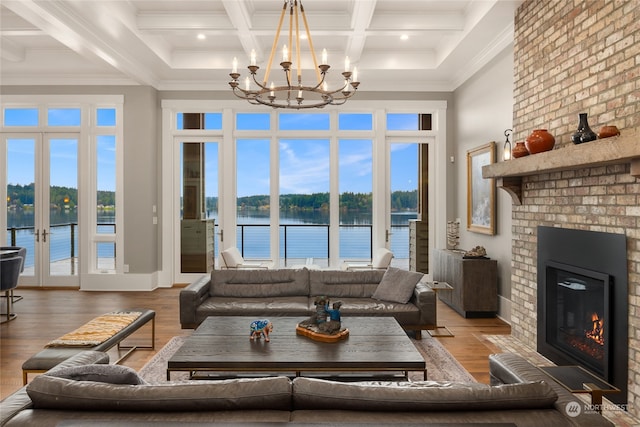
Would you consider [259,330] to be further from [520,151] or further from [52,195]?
[52,195]

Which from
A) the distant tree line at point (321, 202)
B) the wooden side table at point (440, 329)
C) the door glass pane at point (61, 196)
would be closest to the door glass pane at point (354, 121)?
the distant tree line at point (321, 202)

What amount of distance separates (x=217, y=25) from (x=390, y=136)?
331 centimetres

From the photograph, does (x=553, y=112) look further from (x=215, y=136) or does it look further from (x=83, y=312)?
(x=83, y=312)

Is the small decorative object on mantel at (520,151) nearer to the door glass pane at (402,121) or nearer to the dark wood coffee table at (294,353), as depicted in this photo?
the dark wood coffee table at (294,353)

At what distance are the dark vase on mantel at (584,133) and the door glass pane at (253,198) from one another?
5021 millimetres

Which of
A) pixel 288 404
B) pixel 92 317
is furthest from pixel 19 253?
pixel 288 404

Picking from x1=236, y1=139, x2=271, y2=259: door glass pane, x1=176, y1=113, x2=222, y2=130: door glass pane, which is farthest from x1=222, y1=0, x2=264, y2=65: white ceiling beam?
x1=236, y1=139, x2=271, y2=259: door glass pane

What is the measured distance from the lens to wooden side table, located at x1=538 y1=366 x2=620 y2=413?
7.23 ft

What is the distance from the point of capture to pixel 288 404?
62.9 inches

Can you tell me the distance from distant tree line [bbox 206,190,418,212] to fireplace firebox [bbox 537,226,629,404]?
3496 millimetres

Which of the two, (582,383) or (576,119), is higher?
(576,119)

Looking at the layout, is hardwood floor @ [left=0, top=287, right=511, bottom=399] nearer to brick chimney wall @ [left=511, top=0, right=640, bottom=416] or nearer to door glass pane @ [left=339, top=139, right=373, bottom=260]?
Answer: brick chimney wall @ [left=511, top=0, right=640, bottom=416]

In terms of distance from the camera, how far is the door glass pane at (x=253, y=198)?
7.26 m

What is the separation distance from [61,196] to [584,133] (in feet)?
23.7
